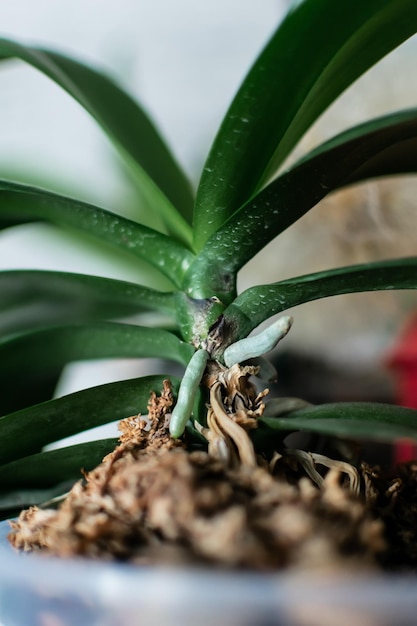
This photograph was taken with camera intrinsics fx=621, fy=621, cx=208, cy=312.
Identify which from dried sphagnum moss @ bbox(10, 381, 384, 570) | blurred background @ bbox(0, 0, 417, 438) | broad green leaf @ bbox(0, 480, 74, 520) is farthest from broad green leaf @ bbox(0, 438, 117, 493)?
blurred background @ bbox(0, 0, 417, 438)

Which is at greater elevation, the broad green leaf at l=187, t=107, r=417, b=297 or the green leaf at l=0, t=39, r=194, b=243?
the green leaf at l=0, t=39, r=194, b=243

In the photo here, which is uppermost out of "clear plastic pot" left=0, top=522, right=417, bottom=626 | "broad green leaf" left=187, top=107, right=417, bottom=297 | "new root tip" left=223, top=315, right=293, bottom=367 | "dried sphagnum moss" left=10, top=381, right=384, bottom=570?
"broad green leaf" left=187, top=107, right=417, bottom=297

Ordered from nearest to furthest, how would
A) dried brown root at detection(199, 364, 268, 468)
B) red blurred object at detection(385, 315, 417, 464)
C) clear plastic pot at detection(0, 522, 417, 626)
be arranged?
clear plastic pot at detection(0, 522, 417, 626), dried brown root at detection(199, 364, 268, 468), red blurred object at detection(385, 315, 417, 464)

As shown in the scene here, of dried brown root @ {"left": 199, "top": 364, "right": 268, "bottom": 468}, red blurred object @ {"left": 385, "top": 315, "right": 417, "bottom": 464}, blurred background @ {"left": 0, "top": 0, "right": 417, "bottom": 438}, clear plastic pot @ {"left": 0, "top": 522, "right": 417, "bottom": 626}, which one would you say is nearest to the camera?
clear plastic pot @ {"left": 0, "top": 522, "right": 417, "bottom": 626}

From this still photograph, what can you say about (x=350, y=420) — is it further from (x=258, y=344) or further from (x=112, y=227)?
(x=112, y=227)

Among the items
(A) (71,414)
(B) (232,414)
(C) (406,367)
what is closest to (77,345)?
(A) (71,414)

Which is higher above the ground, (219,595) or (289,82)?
(289,82)

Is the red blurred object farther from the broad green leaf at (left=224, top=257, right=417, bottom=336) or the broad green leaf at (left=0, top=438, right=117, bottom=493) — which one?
the broad green leaf at (left=0, top=438, right=117, bottom=493)

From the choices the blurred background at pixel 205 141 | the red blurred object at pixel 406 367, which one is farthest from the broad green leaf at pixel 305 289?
the blurred background at pixel 205 141
